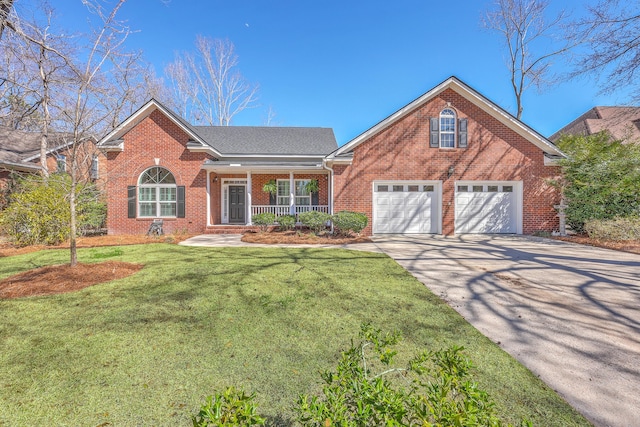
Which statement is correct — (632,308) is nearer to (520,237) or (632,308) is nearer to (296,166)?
(520,237)

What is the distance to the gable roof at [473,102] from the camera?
11484 mm

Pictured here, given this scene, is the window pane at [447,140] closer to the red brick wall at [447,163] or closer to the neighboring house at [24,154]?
the red brick wall at [447,163]

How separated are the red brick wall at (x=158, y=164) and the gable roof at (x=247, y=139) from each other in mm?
322

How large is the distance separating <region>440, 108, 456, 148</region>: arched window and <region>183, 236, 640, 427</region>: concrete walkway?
5.47 meters

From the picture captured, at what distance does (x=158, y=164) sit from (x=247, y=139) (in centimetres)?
528

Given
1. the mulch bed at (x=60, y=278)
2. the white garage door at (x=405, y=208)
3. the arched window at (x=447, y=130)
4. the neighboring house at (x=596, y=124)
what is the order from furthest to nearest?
the neighboring house at (x=596, y=124) < the white garage door at (x=405, y=208) < the arched window at (x=447, y=130) < the mulch bed at (x=60, y=278)

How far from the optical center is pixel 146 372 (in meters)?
2.45

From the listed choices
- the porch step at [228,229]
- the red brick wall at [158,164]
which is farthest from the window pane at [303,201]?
the red brick wall at [158,164]

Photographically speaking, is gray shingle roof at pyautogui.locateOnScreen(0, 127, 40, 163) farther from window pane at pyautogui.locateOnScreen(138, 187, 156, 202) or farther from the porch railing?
the porch railing

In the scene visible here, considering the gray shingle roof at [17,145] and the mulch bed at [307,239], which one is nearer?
the mulch bed at [307,239]

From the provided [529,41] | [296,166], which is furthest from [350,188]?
[529,41]

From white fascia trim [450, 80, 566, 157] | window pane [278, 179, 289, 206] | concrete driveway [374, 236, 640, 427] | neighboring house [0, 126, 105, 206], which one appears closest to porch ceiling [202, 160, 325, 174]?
window pane [278, 179, 289, 206]

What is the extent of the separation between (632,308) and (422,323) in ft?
10.7

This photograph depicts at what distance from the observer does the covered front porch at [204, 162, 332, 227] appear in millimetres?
13461
